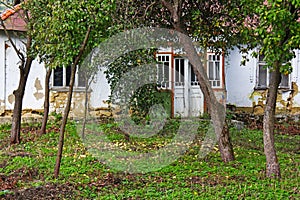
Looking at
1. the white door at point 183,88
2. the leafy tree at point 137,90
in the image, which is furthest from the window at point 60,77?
the white door at point 183,88

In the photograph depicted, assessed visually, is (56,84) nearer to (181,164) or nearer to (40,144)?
(40,144)

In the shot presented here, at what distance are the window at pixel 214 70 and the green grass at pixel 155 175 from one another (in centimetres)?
554

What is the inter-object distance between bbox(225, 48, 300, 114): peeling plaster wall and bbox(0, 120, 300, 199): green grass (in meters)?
5.78

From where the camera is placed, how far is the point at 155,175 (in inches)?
255

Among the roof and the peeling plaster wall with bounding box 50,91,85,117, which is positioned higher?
the roof

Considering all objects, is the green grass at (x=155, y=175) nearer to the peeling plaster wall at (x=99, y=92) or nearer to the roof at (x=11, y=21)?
the roof at (x=11, y=21)

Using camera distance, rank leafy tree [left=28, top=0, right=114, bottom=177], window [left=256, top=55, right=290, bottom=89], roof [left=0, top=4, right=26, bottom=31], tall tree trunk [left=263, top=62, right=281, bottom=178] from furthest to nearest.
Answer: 1. window [left=256, top=55, right=290, bottom=89]
2. roof [left=0, top=4, right=26, bottom=31]
3. tall tree trunk [left=263, top=62, right=281, bottom=178]
4. leafy tree [left=28, top=0, right=114, bottom=177]

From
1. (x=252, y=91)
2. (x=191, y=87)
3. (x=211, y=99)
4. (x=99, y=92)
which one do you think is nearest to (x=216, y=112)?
(x=211, y=99)

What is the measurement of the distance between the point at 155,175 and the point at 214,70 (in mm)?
8981

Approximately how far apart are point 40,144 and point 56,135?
3.58 feet

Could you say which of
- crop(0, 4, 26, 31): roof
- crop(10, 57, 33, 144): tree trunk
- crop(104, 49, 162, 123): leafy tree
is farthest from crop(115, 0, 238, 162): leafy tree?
crop(0, 4, 26, 31): roof

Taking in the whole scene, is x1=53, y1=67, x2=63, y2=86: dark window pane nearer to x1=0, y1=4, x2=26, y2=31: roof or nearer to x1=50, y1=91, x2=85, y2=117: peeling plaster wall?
x1=50, y1=91, x2=85, y2=117: peeling plaster wall

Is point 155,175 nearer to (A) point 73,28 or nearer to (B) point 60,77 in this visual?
(A) point 73,28

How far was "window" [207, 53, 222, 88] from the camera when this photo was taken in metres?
14.8
